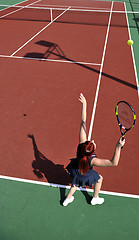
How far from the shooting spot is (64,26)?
16.7 m

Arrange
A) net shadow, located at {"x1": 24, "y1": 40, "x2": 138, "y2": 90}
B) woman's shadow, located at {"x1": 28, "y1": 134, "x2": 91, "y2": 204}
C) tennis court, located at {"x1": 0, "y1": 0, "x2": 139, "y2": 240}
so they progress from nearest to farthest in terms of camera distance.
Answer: tennis court, located at {"x1": 0, "y1": 0, "x2": 139, "y2": 240} → woman's shadow, located at {"x1": 28, "y1": 134, "x2": 91, "y2": 204} → net shadow, located at {"x1": 24, "y1": 40, "x2": 138, "y2": 90}

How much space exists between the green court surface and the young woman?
215 millimetres

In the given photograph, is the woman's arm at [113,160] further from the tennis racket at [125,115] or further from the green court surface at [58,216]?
the green court surface at [58,216]

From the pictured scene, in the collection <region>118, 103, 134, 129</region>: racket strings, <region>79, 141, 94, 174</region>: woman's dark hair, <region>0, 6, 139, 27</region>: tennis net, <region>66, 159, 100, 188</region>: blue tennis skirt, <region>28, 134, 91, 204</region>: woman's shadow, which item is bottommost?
<region>28, 134, 91, 204</region>: woman's shadow

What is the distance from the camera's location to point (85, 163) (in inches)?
135

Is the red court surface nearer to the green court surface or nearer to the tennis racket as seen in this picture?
the green court surface

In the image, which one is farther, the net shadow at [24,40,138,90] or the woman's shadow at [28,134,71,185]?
the net shadow at [24,40,138,90]

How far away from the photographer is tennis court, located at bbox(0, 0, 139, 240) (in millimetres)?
4359

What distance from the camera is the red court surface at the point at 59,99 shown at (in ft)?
18.4

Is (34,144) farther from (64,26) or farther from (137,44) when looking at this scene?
(64,26)

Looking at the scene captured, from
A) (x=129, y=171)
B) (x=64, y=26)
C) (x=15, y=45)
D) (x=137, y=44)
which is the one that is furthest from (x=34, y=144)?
(x=64, y=26)

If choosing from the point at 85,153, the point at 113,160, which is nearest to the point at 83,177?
the point at 85,153

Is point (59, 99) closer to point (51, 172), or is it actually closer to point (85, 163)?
point (51, 172)

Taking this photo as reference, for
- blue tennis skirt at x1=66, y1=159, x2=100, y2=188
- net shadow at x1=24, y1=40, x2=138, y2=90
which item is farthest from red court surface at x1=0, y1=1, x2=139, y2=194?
blue tennis skirt at x1=66, y1=159, x2=100, y2=188
